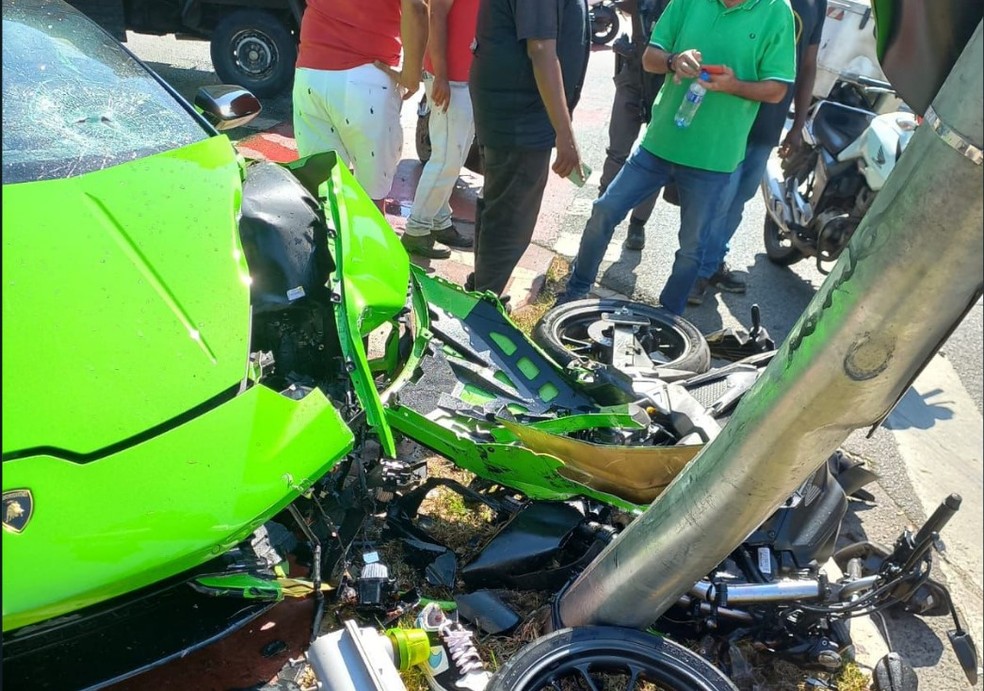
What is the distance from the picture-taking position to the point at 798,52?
466cm

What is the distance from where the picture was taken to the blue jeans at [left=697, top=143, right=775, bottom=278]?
4598 millimetres

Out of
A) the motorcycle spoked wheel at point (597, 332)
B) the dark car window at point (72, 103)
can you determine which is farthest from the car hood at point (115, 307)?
the motorcycle spoked wheel at point (597, 332)

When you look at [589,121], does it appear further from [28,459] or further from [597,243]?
[28,459]

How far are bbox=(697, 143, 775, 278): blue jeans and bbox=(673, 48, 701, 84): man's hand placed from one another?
0.74m

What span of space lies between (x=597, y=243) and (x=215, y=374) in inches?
113

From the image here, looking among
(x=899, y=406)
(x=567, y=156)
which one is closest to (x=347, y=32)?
(x=567, y=156)

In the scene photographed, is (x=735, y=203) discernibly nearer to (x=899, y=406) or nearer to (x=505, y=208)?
(x=899, y=406)

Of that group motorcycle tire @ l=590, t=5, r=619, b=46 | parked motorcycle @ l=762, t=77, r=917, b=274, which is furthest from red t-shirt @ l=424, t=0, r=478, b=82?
motorcycle tire @ l=590, t=5, r=619, b=46

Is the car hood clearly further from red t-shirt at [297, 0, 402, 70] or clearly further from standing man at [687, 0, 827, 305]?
standing man at [687, 0, 827, 305]

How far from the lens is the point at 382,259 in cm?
270

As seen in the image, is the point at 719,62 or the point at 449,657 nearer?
the point at 449,657

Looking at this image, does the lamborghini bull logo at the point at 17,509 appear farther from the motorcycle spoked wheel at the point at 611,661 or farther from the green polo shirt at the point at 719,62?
the green polo shirt at the point at 719,62

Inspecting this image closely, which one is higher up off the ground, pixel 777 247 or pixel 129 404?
pixel 129 404

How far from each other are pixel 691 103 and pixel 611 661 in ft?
9.47
